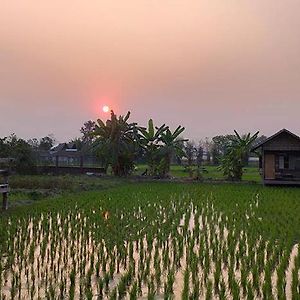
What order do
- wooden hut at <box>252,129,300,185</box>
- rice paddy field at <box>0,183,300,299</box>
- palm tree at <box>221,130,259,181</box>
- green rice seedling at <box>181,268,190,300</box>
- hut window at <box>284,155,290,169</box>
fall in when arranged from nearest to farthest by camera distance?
green rice seedling at <box>181,268,190,300</box> → rice paddy field at <box>0,183,300,299</box> → wooden hut at <box>252,129,300,185</box> → hut window at <box>284,155,290,169</box> → palm tree at <box>221,130,259,181</box>

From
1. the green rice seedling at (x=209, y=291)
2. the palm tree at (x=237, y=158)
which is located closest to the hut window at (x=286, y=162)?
the palm tree at (x=237, y=158)

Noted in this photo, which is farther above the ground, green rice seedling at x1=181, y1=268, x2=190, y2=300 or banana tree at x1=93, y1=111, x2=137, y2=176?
banana tree at x1=93, y1=111, x2=137, y2=176

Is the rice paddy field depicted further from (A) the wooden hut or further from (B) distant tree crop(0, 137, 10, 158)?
(B) distant tree crop(0, 137, 10, 158)

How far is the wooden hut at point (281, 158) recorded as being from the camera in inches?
926

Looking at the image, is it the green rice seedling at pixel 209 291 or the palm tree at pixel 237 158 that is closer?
the green rice seedling at pixel 209 291

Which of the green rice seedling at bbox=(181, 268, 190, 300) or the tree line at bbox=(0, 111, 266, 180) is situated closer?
the green rice seedling at bbox=(181, 268, 190, 300)

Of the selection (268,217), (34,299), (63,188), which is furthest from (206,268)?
(63,188)

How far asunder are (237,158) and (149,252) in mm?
19260

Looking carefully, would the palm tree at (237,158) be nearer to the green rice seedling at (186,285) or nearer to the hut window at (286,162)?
Result: the hut window at (286,162)

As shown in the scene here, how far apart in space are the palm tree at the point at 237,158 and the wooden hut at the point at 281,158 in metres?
1.90

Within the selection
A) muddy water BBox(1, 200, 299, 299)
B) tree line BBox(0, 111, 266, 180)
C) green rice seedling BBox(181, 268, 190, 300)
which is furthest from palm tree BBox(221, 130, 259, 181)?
green rice seedling BBox(181, 268, 190, 300)

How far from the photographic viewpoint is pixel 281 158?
79.5ft

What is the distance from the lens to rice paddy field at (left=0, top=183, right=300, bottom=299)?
5340 millimetres

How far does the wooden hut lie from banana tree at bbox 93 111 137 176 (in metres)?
8.67
